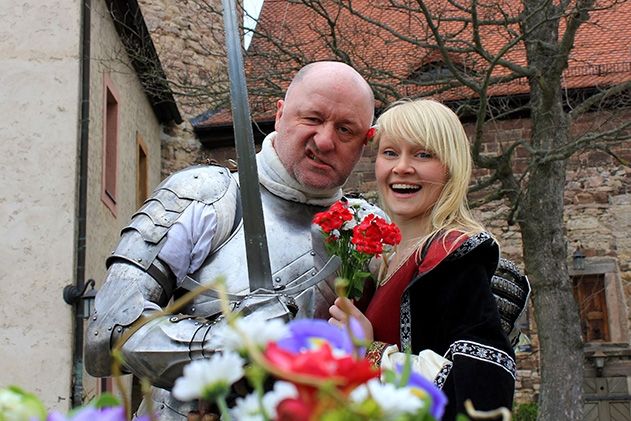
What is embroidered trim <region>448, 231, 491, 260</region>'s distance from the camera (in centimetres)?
228

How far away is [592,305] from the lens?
14.1m

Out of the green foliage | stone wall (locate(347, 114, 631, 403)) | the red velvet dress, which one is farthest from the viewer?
stone wall (locate(347, 114, 631, 403))

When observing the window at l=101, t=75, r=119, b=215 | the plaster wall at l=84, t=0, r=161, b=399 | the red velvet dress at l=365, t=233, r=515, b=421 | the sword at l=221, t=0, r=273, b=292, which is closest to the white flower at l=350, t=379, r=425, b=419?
the red velvet dress at l=365, t=233, r=515, b=421

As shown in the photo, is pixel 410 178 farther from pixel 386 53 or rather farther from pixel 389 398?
pixel 386 53

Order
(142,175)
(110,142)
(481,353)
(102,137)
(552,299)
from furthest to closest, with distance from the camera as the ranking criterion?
(142,175) < (110,142) < (102,137) < (552,299) < (481,353)

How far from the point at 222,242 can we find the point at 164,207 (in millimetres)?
183

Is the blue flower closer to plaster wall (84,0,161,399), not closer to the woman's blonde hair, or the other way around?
the woman's blonde hair

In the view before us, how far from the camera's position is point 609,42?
13844 millimetres

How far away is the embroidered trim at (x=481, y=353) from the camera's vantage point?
219 cm

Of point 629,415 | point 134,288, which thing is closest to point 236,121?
point 134,288

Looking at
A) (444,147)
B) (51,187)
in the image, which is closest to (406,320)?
(444,147)

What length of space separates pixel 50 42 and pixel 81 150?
1.19m

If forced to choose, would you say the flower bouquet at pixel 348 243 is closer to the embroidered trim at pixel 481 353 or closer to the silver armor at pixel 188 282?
the silver armor at pixel 188 282

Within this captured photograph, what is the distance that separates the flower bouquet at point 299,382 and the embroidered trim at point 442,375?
146 centimetres
